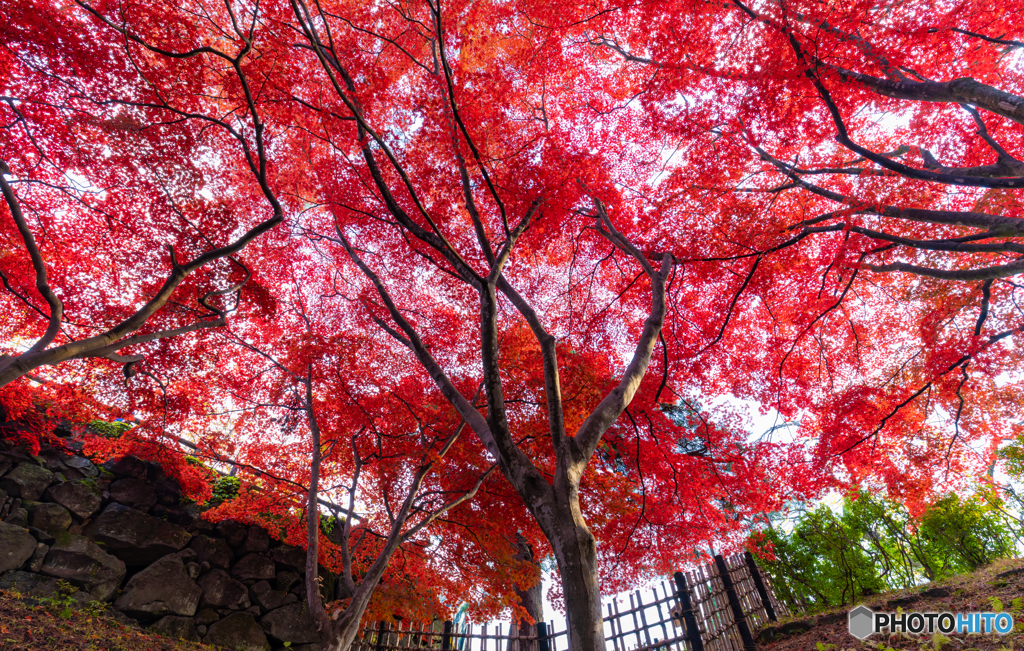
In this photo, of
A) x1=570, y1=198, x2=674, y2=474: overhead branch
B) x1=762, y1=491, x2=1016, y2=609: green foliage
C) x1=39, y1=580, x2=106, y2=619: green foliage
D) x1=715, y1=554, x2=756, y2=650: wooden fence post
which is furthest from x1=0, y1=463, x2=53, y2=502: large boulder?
x1=762, y1=491, x2=1016, y2=609: green foliage

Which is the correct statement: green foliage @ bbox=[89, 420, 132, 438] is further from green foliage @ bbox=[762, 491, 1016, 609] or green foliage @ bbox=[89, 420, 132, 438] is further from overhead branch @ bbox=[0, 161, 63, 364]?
green foliage @ bbox=[762, 491, 1016, 609]

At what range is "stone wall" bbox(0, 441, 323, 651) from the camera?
7.45 m

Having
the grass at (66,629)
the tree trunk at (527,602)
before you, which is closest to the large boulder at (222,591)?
the grass at (66,629)

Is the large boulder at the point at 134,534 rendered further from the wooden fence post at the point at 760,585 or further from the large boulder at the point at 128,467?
the wooden fence post at the point at 760,585

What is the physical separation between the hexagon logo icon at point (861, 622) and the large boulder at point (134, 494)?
13.5m

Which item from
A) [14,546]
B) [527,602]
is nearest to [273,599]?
[14,546]

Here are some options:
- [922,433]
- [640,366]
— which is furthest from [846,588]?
[640,366]

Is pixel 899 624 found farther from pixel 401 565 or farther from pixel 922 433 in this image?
pixel 401 565

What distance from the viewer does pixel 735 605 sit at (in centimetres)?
766

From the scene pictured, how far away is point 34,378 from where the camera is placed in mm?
8203

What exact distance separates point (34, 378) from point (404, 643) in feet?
31.8

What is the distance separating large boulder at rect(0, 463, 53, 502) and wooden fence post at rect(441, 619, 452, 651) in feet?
28.6

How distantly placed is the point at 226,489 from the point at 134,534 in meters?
1.96

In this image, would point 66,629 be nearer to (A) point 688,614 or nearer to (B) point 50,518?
(B) point 50,518
